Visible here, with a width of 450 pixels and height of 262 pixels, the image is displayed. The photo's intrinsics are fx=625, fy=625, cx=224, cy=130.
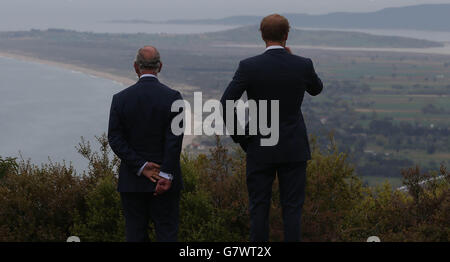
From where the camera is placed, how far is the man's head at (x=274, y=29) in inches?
191

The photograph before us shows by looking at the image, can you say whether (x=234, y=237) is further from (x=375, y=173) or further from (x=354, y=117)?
(x=354, y=117)

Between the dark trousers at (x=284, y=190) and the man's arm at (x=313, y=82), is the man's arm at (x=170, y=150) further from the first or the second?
the man's arm at (x=313, y=82)

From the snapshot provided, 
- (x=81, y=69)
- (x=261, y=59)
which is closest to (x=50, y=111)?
(x=81, y=69)

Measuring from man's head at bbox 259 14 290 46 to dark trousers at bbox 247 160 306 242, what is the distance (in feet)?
3.22

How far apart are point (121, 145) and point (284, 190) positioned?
4.39 ft

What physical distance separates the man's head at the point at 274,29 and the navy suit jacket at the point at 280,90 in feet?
0.28

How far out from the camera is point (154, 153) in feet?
16.3

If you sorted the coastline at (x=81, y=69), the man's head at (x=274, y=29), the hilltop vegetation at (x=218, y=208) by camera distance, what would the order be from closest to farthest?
the man's head at (x=274, y=29) < the hilltop vegetation at (x=218, y=208) < the coastline at (x=81, y=69)

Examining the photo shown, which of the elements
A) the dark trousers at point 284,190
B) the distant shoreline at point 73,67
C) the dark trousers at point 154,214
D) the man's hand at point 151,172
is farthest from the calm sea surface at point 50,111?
the dark trousers at point 284,190

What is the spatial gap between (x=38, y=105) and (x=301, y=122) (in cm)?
7036

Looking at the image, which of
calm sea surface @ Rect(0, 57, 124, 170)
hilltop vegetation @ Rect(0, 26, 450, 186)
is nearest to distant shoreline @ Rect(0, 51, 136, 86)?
calm sea surface @ Rect(0, 57, 124, 170)

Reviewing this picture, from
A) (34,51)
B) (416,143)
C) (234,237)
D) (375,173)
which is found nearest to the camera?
(234,237)
